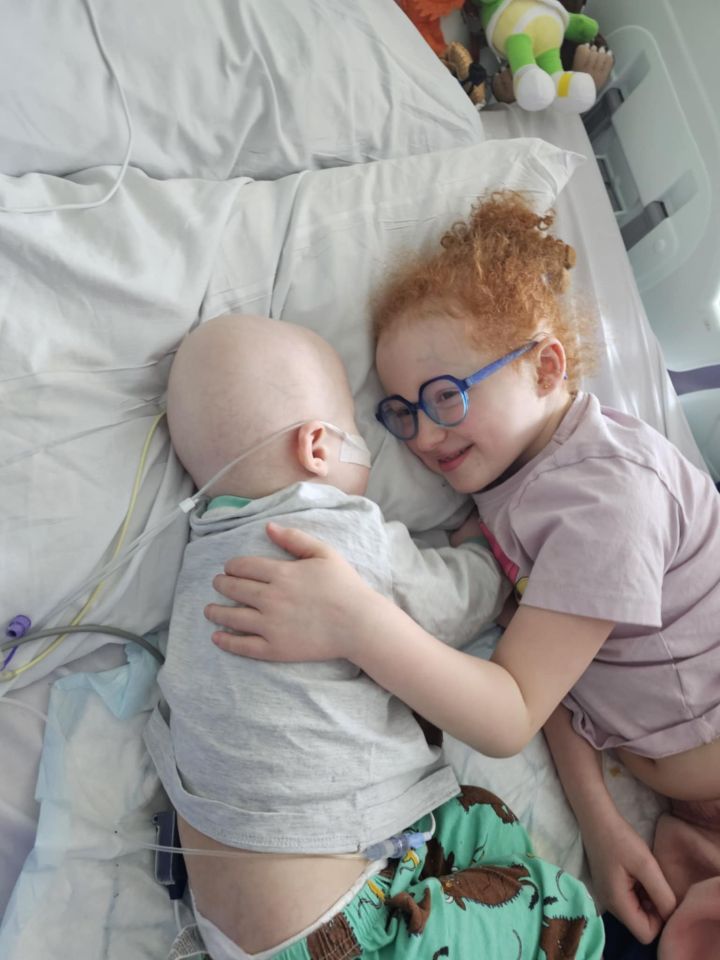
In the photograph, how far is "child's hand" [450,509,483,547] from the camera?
4.00 feet

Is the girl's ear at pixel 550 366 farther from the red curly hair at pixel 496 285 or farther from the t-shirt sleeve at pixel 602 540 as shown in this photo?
the t-shirt sleeve at pixel 602 540

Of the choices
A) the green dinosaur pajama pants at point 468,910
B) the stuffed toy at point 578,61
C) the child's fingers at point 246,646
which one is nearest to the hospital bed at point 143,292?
the green dinosaur pajama pants at point 468,910

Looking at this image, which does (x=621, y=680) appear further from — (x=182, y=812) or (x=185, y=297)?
(x=185, y=297)

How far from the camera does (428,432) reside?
3.60 feet

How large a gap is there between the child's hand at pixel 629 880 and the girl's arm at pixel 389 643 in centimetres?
23

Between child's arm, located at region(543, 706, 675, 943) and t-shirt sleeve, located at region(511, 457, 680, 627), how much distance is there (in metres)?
0.29

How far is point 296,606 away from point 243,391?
313mm

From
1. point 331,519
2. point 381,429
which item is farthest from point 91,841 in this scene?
point 381,429

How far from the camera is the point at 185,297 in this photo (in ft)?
3.61

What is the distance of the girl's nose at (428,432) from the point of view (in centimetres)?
109

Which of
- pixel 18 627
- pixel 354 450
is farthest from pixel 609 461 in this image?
pixel 18 627

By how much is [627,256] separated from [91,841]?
1.55 metres

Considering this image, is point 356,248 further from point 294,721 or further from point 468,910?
point 468,910

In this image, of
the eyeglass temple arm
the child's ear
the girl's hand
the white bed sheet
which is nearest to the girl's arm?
the girl's hand
